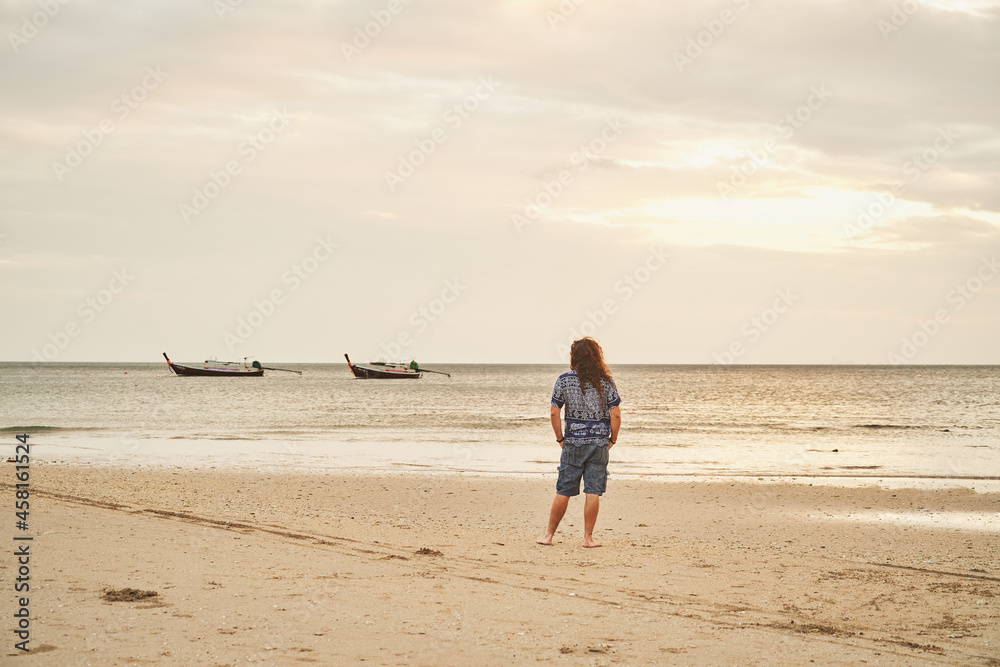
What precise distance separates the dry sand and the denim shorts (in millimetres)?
631

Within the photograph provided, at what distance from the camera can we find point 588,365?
7.95 metres

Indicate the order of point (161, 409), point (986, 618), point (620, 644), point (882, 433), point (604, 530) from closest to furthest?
1. point (620, 644)
2. point (986, 618)
3. point (604, 530)
4. point (882, 433)
5. point (161, 409)

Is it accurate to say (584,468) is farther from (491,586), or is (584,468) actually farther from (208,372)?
(208,372)

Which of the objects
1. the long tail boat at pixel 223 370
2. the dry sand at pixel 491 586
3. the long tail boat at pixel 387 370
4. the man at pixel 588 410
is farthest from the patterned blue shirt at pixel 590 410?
the long tail boat at pixel 223 370

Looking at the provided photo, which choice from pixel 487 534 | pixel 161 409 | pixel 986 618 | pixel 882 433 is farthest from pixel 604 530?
pixel 161 409

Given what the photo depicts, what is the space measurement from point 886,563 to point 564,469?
3176 millimetres

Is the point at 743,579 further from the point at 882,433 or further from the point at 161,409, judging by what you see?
the point at 161,409

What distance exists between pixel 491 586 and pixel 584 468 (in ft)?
6.43

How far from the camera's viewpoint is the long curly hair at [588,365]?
7.95m

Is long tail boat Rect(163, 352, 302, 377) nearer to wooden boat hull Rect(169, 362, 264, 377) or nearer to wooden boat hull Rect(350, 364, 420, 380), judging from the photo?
wooden boat hull Rect(169, 362, 264, 377)

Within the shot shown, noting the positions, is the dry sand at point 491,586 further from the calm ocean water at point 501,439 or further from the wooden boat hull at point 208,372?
the wooden boat hull at point 208,372

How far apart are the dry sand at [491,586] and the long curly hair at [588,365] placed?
5.41 ft

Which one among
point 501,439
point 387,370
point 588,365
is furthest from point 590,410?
point 387,370

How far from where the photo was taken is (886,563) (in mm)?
7797
